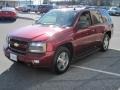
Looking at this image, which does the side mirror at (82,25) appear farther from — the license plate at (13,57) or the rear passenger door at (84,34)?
the license plate at (13,57)

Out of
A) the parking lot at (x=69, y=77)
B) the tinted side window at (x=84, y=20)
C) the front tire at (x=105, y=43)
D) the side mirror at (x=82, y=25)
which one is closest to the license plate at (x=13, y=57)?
the parking lot at (x=69, y=77)

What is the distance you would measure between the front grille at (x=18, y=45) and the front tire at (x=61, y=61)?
2.60 feet

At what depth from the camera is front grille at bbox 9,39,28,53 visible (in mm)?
5778

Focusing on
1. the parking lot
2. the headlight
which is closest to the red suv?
the headlight

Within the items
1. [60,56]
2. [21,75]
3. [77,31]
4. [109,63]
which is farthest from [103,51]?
[21,75]

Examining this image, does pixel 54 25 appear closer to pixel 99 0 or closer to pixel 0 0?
pixel 0 0

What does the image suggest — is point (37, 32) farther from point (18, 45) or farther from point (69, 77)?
point (69, 77)

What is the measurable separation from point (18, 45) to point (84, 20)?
2.28 m

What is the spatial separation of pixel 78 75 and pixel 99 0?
65.2 meters

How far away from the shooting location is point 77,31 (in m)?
6.60

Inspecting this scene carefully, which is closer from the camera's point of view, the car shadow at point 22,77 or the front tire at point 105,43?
the car shadow at point 22,77

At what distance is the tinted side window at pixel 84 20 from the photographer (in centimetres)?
684

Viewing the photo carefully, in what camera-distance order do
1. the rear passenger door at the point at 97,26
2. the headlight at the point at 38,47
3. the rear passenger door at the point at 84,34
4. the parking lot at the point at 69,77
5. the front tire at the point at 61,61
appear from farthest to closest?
the rear passenger door at the point at 97,26 < the rear passenger door at the point at 84,34 < the front tire at the point at 61,61 < the headlight at the point at 38,47 < the parking lot at the point at 69,77

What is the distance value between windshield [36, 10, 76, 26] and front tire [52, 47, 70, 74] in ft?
2.96
